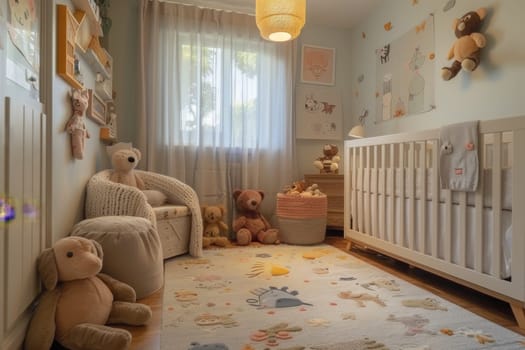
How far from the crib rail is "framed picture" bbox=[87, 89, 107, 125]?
183cm

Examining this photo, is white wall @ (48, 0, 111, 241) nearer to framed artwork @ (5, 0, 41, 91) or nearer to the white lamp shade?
framed artwork @ (5, 0, 41, 91)

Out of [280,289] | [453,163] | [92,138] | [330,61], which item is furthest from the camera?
[330,61]

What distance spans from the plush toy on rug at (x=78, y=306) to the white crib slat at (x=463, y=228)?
142 centimetres

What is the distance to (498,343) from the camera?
3.77 ft

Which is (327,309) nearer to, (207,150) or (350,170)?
(350,170)

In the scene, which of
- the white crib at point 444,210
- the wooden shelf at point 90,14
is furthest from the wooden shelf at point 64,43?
the white crib at point 444,210

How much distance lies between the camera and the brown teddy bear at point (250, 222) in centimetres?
282

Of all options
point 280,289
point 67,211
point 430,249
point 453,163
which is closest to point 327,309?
Answer: point 280,289

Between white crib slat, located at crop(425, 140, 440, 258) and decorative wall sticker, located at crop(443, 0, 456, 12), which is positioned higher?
decorative wall sticker, located at crop(443, 0, 456, 12)

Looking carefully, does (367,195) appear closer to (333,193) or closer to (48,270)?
(333,193)

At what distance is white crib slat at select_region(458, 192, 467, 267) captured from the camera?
1543mm

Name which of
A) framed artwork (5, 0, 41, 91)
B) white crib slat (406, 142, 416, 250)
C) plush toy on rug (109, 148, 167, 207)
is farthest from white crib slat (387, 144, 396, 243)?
framed artwork (5, 0, 41, 91)

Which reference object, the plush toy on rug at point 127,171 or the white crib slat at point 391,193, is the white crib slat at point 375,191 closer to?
the white crib slat at point 391,193

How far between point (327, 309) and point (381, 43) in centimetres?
266
